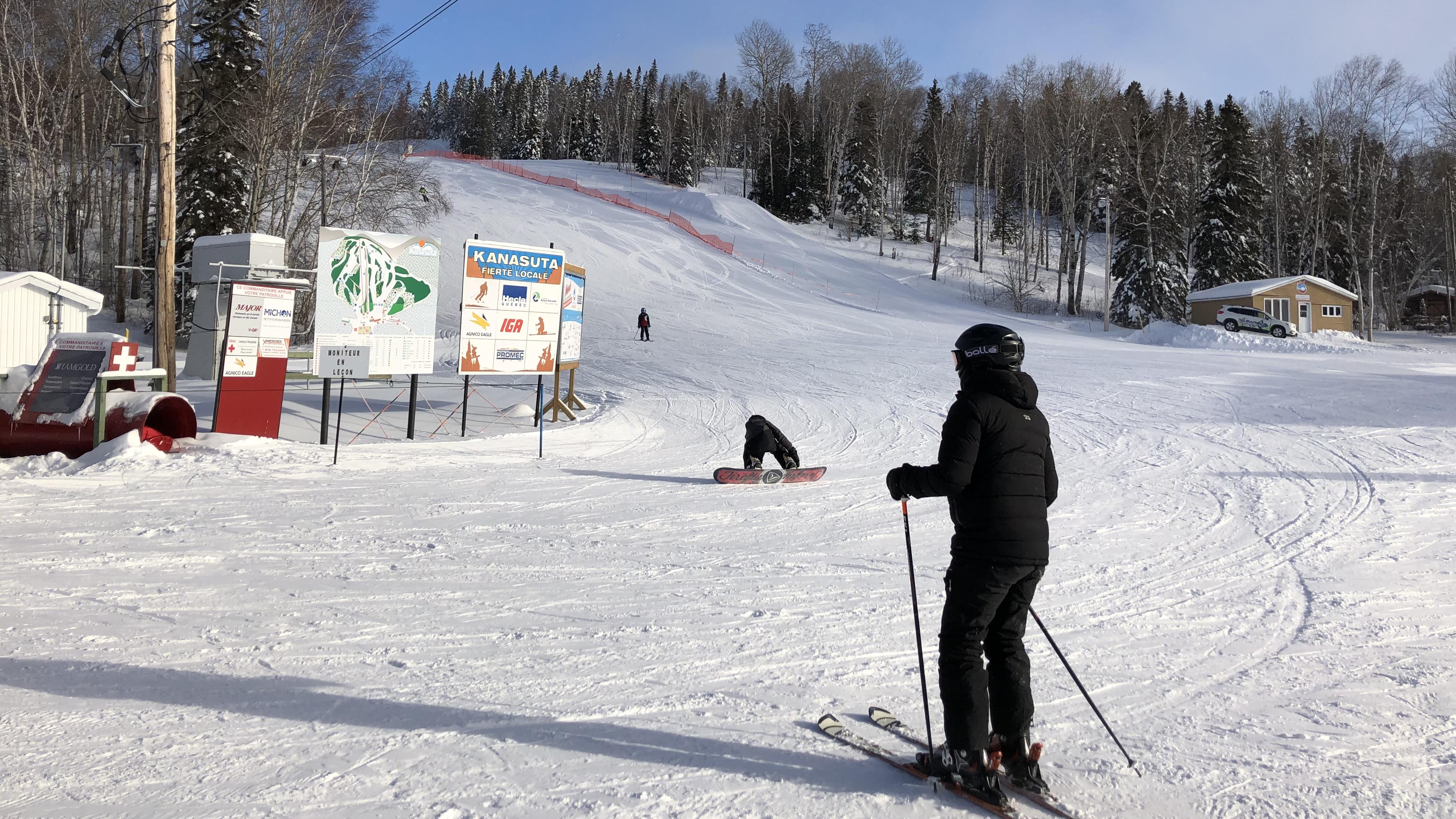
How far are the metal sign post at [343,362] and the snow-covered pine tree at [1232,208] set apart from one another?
45220 millimetres

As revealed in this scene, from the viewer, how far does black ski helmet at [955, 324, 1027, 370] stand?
3250 millimetres

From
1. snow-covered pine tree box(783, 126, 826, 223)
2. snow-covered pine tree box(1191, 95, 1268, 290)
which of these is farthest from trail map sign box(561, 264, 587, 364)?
snow-covered pine tree box(783, 126, 826, 223)

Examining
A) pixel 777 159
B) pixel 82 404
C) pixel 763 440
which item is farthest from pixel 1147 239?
pixel 82 404

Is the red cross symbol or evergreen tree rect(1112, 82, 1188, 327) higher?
evergreen tree rect(1112, 82, 1188, 327)

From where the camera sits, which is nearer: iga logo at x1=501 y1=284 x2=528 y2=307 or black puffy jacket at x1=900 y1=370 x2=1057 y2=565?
black puffy jacket at x1=900 y1=370 x2=1057 y2=565

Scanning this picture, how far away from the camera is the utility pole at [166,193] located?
1179 cm

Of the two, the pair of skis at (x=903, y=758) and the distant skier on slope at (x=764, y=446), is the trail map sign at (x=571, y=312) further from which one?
the pair of skis at (x=903, y=758)

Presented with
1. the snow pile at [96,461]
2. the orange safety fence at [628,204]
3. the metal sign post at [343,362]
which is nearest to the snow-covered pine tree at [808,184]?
the orange safety fence at [628,204]

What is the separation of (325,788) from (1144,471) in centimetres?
1097

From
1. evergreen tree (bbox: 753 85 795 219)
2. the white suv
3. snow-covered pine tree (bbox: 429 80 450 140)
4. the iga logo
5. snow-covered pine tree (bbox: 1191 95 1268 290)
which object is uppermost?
snow-covered pine tree (bbox: 429 80 450 140)

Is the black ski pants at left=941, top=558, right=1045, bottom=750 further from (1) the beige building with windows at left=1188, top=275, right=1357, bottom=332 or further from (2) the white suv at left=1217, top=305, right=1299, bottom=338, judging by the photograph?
(1) the beige building with windows at left=1188, top=275, right=1357, bottom=332

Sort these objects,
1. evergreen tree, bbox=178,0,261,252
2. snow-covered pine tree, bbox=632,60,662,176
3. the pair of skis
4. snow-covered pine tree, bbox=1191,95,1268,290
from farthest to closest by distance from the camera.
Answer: snow-covered pine tree, bbox=632,60,662,176 < snow-covered pine tree, bbox=1191,95,1268,290 < evergreen tree, bbox=178,0,261,252 < the pair of skis

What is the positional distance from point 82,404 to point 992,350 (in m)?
11.2

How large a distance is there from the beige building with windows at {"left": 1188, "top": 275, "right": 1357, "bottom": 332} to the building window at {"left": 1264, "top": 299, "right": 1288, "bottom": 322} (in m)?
0.02
